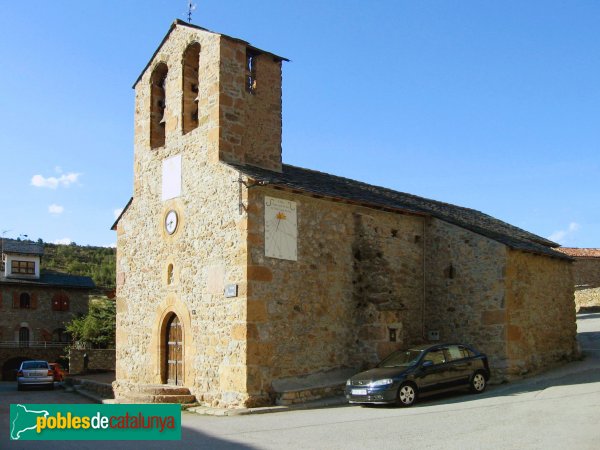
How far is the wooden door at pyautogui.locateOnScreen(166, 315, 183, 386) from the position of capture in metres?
16.9

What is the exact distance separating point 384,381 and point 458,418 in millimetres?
2386

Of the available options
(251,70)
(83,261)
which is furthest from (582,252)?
(83,261)

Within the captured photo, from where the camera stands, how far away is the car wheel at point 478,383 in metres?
15.1

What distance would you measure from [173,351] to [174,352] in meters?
0.07

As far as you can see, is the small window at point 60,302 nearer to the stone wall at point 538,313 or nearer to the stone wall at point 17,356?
the stone wall at point 17,356

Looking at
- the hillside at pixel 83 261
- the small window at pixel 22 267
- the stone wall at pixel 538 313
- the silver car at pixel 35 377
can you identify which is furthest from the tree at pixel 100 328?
the stone wall at pixel 538 313

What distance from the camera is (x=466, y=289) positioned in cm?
Result: 1839

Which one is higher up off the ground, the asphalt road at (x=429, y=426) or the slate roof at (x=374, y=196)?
the slate roof at (x=374, y=196)

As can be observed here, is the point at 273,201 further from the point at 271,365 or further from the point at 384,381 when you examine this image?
the point at 384,381

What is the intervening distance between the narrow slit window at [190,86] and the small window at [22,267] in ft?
105

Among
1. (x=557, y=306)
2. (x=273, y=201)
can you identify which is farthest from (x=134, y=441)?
(x=557, y=306)

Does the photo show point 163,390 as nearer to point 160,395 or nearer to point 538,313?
point 160,395

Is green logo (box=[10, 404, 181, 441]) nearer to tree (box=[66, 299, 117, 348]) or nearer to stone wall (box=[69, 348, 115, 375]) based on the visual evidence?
stone wall (box=[69, 348, 115, 375])

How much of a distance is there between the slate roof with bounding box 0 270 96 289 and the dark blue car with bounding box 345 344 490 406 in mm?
34767
